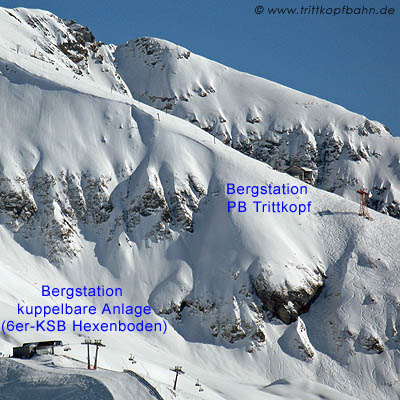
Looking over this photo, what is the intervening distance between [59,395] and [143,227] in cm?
8402

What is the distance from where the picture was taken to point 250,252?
408 ft

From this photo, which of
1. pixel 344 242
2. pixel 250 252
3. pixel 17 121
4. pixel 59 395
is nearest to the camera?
pixel 59 395

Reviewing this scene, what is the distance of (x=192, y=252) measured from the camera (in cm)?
12900

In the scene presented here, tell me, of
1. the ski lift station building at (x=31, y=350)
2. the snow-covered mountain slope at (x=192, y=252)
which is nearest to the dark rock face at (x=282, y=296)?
the snow-covered mountain slope at (x=192, y=252)

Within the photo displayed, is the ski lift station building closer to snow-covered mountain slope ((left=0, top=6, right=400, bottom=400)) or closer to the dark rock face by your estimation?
snow-covered mountain slope ((left=0, top=6, right=400, bottom=400))

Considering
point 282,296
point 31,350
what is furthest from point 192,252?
point 31,350

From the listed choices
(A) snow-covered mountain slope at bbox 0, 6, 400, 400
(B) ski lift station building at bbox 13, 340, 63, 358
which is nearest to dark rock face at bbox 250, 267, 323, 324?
(A) snow-covered mountain slope at bbox 0, 6, 400, 400

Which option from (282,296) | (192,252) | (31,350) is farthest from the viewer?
(192,252)

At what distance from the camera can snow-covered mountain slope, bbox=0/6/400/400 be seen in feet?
376

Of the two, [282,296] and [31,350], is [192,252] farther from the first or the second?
[31,350]

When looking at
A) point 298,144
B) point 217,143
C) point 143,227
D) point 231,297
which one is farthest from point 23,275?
point 298,144

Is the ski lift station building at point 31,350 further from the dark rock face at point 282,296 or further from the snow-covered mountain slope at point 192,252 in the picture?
the dark rock face at point 282,296

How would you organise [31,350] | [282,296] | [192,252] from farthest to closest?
1. [192,252]
2. [282,296]
3. [31,350]

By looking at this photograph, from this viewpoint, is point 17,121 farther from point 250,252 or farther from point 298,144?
point 298,144
